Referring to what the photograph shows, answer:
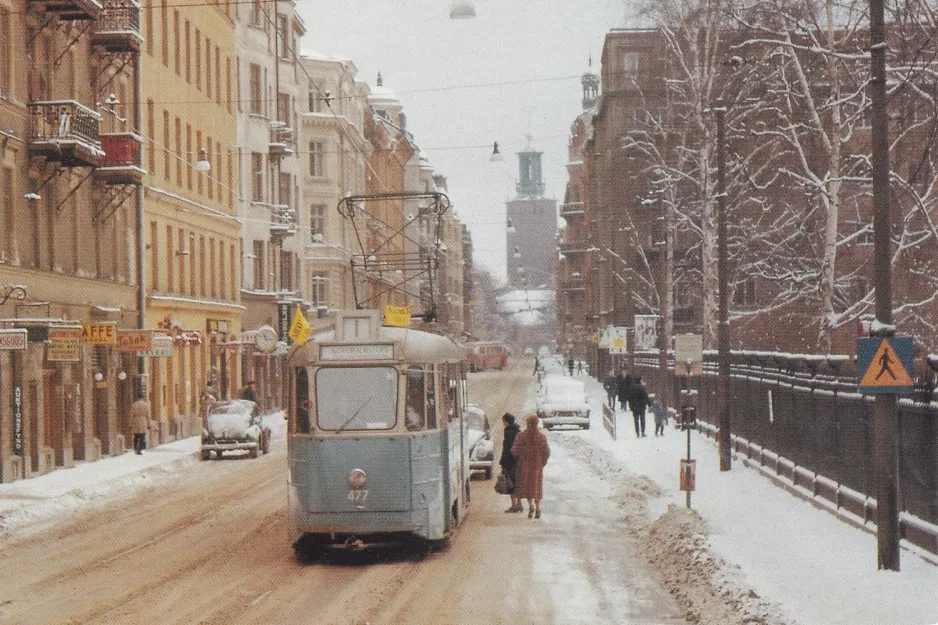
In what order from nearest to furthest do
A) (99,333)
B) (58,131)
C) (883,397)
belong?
(883,397), (58,131), (99,333)

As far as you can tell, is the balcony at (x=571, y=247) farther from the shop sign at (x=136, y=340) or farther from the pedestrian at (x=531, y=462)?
the pedestrian at (x=531, y=462)

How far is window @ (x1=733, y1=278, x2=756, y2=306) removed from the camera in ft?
245

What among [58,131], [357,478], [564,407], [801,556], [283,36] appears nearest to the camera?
[801,556]

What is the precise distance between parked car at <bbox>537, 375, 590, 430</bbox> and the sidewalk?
19.8 meters

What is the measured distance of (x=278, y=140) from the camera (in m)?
66.4

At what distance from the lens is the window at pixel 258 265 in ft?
216

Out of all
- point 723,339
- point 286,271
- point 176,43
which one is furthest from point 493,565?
point 286,271

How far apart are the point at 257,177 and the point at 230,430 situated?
24.5 meters

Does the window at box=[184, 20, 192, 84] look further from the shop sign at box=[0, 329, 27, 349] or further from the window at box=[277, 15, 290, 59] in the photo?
the shop sign at box=[0, 329, 27, 349]

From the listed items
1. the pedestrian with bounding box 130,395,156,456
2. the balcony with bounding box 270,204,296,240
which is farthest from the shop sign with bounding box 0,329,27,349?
the balcony with bounding box 270,204,296,240

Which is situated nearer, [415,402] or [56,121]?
[415,402]

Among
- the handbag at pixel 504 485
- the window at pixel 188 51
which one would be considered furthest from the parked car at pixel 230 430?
the handbag at pixel 504 485

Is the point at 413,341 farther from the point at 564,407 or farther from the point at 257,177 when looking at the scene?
the point at 257,177

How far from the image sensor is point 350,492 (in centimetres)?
1911
